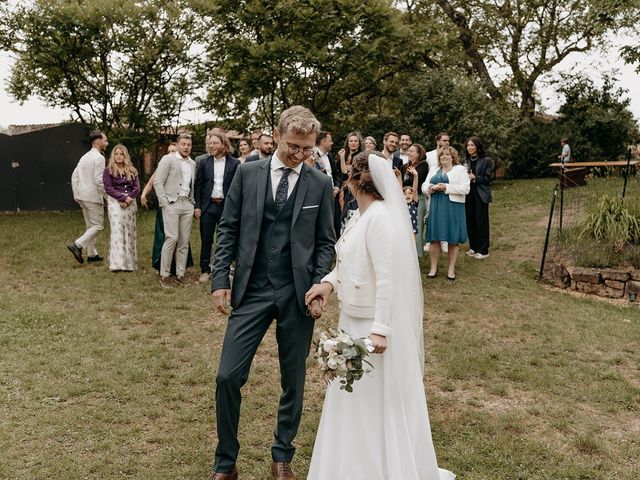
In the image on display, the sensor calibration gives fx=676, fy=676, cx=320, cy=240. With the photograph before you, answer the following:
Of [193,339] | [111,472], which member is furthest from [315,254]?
[193,339]

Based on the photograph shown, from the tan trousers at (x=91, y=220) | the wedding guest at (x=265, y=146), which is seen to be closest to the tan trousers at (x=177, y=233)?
the wedding guest at (x=265, y=146)

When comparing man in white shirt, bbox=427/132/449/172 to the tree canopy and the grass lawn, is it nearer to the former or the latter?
the grass lawn

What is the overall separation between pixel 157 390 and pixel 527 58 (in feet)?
73.5

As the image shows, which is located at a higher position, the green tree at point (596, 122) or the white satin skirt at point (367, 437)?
the green tree at point (596, 122)

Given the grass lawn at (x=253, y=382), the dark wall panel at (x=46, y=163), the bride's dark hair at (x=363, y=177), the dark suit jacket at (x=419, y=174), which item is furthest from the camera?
the dark wall panel at (x=46, y=163)

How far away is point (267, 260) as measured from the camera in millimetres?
4051

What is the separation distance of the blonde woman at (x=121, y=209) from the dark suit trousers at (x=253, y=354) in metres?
6.63

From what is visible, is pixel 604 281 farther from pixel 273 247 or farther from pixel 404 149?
pixel 273 247

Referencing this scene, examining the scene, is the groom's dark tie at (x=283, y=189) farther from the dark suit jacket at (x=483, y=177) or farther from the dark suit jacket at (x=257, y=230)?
the dark suit jacket at (x=483, y=177)

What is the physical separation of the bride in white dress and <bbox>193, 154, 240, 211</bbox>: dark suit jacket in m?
5.51

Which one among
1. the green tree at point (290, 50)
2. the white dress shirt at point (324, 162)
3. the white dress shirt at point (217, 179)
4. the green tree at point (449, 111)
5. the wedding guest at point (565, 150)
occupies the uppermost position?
the green tree at point (290, 50)

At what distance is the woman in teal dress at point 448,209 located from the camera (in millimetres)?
9930

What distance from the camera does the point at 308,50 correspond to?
1630 centimetres

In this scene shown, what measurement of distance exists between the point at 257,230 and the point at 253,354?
0.75 metres
